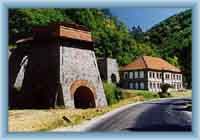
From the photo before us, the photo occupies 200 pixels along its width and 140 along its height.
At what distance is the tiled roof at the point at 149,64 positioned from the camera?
8.03 meters

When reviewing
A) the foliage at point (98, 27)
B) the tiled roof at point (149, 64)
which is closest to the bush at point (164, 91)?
the tiled roof at point (149, 64)

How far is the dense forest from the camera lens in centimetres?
766

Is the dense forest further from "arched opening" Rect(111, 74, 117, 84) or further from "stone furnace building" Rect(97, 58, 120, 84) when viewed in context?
"arched opening" Rect(111, 74, 117, 84)

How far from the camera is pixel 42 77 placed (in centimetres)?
806

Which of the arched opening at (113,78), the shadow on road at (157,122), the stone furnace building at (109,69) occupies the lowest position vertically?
the shadow on road at (157,122)

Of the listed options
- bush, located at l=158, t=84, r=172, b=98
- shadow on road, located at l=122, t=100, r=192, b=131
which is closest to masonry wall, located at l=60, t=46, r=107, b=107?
shadow on road, located at l=122, t=100, r=192, b=131

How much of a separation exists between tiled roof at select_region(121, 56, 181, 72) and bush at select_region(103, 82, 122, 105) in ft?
1.17

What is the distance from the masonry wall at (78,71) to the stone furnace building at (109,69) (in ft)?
0.29

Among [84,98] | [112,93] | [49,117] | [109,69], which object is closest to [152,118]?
[112,93]

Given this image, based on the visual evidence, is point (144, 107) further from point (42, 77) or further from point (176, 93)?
point (42, 77)

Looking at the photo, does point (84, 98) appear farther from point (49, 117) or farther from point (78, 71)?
point (49, 117)

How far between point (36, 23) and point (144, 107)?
7.45 ft

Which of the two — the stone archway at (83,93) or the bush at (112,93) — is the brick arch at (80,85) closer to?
the stone archway at (83,93)
